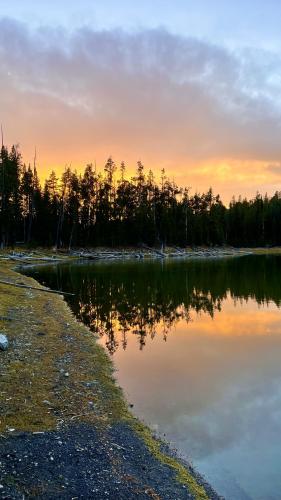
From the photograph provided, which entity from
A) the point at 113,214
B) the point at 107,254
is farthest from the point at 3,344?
the point at 113,214

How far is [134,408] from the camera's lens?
14852mm

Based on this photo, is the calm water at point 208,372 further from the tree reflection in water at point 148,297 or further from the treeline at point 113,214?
the treeline at point 113,214

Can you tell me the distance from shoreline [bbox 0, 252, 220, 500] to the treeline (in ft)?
269

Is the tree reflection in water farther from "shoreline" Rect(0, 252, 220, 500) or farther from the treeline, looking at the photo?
the treeline

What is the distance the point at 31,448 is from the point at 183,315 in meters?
24.0

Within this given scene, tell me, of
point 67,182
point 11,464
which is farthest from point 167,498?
point 67,182

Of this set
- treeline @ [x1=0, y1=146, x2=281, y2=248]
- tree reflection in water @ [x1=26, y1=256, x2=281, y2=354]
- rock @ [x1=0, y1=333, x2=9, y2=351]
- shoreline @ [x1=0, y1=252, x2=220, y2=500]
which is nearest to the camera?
shoreline @ [x1=0, y1=252, x2=220, y2=500]

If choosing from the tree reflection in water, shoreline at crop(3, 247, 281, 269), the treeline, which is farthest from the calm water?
the treeline

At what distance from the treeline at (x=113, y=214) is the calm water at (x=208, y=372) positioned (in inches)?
2667

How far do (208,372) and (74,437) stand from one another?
9.45m

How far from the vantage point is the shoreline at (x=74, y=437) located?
888cm

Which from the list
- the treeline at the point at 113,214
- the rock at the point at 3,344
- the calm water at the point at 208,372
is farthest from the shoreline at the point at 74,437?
the treeline at the point at 113,214

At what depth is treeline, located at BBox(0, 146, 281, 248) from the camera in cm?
10946

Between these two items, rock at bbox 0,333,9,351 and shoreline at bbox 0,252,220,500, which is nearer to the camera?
shoreline at bbox 0,252,220,500
